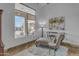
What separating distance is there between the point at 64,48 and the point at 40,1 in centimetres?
114

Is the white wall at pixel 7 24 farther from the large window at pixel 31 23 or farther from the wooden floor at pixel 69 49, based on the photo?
the large window at pixel 31 23

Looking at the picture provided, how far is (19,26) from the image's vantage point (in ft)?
7.14

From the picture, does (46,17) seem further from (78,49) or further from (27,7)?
(78,49)

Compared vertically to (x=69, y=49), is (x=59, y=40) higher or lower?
higher

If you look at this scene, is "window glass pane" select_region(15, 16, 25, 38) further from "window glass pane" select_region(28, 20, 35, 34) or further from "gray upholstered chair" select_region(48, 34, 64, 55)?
"gray upholstered chair" select_region(48, 34, 64, 55)

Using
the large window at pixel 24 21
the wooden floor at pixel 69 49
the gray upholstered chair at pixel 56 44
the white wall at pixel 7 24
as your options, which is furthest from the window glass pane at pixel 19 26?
the gray upholstered chair at pixel 56 44

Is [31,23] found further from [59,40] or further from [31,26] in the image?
[59,40]

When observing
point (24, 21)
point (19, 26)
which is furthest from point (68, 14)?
point (19, 26)

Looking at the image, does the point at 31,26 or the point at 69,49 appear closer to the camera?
the point at 69,49

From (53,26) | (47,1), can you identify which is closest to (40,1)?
(47,1)

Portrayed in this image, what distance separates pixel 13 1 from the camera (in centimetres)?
216

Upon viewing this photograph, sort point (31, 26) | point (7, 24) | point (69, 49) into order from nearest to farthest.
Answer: point (7, 24)
point (69, 49)
point (31, 26)

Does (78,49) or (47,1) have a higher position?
(47,1)

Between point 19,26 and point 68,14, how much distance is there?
1.08m
